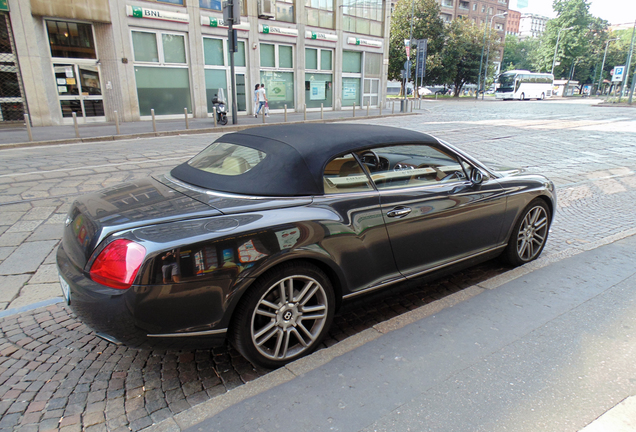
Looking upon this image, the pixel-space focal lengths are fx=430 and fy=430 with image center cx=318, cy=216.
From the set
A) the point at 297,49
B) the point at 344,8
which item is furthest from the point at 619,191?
the point at 344,8

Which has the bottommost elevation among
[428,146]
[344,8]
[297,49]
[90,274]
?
[90,274]

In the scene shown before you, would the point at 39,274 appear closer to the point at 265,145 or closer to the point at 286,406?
the point at 265,145

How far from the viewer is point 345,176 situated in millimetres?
2939

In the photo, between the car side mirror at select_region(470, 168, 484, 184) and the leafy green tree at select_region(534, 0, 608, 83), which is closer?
the car side mirror at select_region(470, 168, 484, 184)

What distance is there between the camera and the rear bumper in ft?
7.02

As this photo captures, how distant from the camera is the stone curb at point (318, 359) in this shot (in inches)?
84.8

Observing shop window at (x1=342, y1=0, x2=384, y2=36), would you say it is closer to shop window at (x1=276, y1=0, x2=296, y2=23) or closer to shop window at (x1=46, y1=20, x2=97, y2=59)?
shop window at (x1=276, y1=0, x2=296, y2=23)

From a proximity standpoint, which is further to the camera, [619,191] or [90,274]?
[619,191]

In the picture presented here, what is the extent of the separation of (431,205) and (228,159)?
1536 mm

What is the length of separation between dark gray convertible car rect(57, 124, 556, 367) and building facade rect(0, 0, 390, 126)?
1792 cm

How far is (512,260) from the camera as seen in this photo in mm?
4039

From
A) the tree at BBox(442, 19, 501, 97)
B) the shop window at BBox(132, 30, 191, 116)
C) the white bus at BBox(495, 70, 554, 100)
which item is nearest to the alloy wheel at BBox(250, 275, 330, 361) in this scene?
the shop window at BBox(132, 30, 191, 116)

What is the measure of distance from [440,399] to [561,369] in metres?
0.85

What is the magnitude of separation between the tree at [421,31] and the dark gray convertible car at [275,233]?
5088 cm
